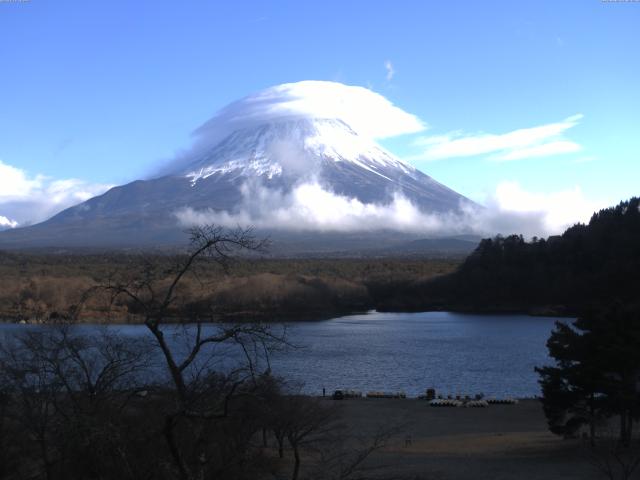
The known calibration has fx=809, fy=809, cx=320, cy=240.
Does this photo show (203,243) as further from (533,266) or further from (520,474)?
(533,266)

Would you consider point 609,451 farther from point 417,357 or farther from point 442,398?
point 417,357

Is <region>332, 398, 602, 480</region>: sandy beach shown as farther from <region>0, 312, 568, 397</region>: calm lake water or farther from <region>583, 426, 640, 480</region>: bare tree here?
<region>0, 312, 568, 397</region>: calm lake water

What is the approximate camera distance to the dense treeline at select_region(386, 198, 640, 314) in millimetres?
65688

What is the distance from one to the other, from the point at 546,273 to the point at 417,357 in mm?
39135

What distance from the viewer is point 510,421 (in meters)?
21.7

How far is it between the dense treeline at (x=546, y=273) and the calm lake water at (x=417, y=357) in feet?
32.7

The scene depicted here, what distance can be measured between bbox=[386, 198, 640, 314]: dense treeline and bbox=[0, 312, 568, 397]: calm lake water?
32.7 feet

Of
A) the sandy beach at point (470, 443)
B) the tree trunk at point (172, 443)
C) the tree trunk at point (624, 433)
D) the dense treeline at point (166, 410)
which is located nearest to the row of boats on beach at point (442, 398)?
the sandy beach at point (470, 443)

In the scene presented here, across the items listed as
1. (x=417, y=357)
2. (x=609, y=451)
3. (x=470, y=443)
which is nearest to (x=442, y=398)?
(x=470, y=443)

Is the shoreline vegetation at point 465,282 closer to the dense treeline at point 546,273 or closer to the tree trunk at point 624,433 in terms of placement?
the dense treeline at point 546,273

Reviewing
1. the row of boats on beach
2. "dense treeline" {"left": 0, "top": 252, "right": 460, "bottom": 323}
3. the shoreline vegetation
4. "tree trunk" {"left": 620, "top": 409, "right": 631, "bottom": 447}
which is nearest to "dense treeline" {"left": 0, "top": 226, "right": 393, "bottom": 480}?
"tree trunk" {"left": 620, "top": 409, "right": 631, "bottom": 447}

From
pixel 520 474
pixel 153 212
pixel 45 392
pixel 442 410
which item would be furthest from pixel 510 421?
pixel 153 212

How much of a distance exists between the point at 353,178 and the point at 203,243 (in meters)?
168

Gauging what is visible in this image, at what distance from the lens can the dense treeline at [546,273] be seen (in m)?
65.7
